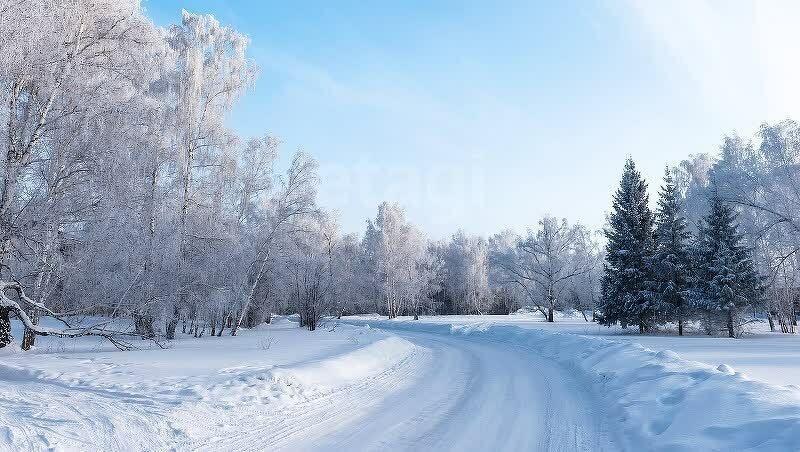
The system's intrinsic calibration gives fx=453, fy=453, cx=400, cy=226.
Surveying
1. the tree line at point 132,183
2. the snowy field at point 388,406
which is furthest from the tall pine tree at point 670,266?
the tree line at point 132,183

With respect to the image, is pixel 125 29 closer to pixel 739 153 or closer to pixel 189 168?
pixel 189 168

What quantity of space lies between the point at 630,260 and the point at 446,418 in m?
23.5

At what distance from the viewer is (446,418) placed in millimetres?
6461

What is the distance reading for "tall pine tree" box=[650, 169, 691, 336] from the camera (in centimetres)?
2470

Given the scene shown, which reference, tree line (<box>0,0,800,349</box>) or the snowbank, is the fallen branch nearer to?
tree line (<box>0,0,800,349</box>)

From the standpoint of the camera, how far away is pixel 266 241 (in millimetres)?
24438

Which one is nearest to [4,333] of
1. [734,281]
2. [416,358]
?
[416,358]

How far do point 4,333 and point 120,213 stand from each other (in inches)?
175

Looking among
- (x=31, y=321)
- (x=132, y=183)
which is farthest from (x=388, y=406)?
(x=132, y=183)

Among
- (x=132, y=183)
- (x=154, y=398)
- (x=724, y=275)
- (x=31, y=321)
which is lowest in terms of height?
(x=154, y=398)

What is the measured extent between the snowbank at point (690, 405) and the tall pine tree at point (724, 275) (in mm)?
17213

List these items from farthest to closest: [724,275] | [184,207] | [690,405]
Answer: [724,275] < [184,207] < [690,405]

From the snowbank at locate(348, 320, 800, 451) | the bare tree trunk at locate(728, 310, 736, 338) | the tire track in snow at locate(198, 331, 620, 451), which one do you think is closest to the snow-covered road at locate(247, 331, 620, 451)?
the tire track in snow at locate(198, 331, 620, 451)

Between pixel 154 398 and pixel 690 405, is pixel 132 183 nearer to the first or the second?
pixel 154 398
